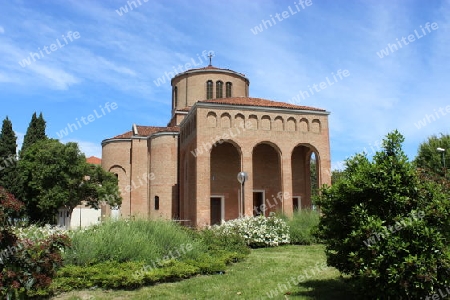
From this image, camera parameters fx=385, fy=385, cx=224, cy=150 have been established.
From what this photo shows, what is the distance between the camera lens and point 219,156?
2767 cm

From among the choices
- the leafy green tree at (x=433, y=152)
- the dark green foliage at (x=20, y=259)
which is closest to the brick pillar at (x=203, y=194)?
the dark green foliage at (x=20, y=259)

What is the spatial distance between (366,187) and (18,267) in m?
6.26

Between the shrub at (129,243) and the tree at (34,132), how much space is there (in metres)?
28.3

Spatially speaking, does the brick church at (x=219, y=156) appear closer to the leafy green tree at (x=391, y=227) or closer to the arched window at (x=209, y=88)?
the arched window at (x=209, y=88)

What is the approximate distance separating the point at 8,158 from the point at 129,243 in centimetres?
3071

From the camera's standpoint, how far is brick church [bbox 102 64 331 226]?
24.5 meters

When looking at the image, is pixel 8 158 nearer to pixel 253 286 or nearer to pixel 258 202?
pixel 258 202

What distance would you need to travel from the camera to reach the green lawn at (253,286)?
7.84 metres

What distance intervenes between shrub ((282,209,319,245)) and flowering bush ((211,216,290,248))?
0.36 meters

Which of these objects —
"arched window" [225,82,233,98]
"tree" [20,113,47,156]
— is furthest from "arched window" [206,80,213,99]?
"tree" [20,113,47,156]

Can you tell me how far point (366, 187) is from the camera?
6.74 metres

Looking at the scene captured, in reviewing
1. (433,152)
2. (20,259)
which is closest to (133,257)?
(20,259)

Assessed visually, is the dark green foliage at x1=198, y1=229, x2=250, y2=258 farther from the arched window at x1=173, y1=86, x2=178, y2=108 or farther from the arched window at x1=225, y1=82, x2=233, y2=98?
the arched window at x1=173, y1=86, x2=178, y2=108

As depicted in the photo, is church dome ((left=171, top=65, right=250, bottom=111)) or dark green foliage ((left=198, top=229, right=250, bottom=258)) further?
church dome ((left=171, top=65, right=250, bottom=111))
